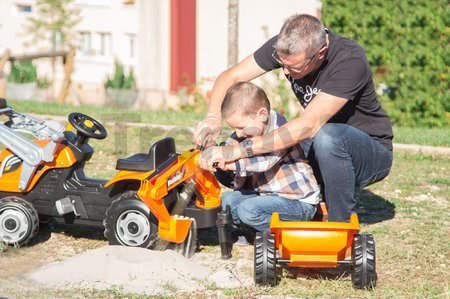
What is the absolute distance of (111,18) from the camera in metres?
25.7

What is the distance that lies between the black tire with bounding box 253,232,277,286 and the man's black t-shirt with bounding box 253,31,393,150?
100 cm

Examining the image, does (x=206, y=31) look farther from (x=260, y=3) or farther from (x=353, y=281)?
(x=353, y=281)

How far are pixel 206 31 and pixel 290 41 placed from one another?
755 inches

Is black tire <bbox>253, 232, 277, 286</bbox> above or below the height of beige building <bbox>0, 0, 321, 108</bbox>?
above

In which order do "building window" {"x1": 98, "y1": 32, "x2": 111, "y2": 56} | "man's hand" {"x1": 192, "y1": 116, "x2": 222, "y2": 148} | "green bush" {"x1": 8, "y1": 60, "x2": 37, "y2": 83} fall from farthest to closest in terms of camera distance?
"building window" {"x1": 98, "y1": 32, "x2": 111, "y2": 56} < "green bush" {"x1": 8, "y1": 60, "x2": 37, "y2": 83} < "man's hand" {"x1": 192, "y1": 116, "x2": 222, "y2": 148}

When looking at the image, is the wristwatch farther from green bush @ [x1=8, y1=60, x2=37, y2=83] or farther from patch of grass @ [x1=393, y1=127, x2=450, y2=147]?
green bush @ [x1=8, y1=60, x2=37, y2=83]

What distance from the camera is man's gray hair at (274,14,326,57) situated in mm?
4641

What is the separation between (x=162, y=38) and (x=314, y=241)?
2041cm

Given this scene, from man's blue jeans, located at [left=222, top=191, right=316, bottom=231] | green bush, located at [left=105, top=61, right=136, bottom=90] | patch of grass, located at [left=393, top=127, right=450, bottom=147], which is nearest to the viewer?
man's blue jeans, located at [left=222, top=191, right=316, bottom=231]

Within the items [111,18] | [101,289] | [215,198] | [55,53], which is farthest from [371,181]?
[111,18]

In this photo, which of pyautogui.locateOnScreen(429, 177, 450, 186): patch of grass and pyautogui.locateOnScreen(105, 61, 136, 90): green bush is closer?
pyautogui.locateOnScreen(429, 177, 450, 186): patch of grass

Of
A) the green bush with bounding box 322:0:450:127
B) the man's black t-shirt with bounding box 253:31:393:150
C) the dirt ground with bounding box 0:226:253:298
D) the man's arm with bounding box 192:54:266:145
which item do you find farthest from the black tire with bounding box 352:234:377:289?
the green bush with bounding box 322:0:450:127

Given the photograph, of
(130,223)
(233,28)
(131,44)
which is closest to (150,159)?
(130,223)

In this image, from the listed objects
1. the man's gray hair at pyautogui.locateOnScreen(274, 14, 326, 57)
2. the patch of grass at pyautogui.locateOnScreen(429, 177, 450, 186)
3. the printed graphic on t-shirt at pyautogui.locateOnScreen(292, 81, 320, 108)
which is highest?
the man's gray hair at pyautogui.locateOnScreen(274, 14, 326, 57)
